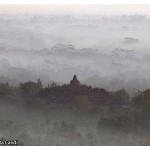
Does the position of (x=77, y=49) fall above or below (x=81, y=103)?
above

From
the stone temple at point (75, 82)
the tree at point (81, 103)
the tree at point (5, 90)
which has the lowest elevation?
the tree at point (81, 103)

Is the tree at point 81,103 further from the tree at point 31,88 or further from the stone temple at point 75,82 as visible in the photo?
the tree at point 31,88

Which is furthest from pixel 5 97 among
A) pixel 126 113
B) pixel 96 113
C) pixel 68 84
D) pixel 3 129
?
pixel 126 113

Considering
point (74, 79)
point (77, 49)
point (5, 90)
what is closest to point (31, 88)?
point (5, 90)

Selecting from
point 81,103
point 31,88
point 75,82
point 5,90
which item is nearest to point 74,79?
point 75,82

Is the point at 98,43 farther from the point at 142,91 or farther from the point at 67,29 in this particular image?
the point at 142,91

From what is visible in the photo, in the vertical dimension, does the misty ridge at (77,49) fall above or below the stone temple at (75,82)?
above

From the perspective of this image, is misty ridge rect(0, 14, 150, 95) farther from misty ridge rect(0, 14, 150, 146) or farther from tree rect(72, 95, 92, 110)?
tree rect(72, 95, 92, 110)

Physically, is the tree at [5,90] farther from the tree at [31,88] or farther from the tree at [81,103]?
the tree at [81,103]

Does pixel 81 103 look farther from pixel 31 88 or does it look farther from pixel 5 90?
pixel 5 90

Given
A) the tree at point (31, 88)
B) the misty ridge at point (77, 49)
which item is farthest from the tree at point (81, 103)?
the tree at point (31, 88)

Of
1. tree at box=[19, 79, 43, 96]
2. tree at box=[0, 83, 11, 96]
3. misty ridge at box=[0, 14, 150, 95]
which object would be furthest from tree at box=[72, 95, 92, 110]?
tree at box=[0, 83, 11, 96]

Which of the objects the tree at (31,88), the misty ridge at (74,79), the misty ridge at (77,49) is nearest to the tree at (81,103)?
the misty ridge at (74,79)

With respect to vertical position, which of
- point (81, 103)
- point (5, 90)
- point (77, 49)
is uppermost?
point (77, 49)
